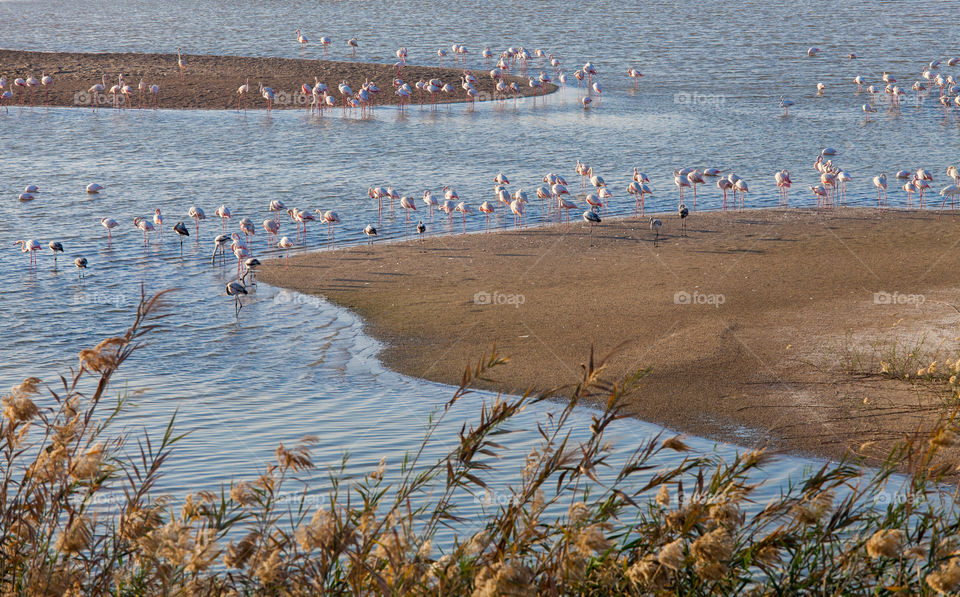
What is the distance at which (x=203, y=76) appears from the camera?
30.7 m

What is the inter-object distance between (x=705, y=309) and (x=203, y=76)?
2362cm

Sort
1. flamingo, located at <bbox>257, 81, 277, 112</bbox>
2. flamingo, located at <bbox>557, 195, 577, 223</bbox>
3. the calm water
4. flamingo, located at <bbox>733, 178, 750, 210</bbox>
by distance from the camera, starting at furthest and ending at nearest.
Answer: flamingo, located at <bbox>257, 81, 277, 112</bbox> < flamingo, located at <bbox>733, 178, 750, 210</bbox> < flamingo, located at <bbox>557, 195, 577, 223</bbox> < the calm water

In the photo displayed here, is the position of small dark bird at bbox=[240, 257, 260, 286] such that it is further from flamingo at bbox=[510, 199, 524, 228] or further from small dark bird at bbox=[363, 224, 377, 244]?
flamingo at bbox=[510, 199, 524, 228]

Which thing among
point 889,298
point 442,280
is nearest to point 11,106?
point 442,280

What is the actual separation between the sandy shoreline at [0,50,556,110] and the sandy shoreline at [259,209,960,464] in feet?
52.1

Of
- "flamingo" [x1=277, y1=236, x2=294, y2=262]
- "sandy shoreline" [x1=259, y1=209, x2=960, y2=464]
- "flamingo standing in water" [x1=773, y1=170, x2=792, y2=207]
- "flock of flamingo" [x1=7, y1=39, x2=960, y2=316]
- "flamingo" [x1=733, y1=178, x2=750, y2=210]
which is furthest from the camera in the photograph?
"flamingo standing in water" [x1=773, y1=170, x2=792, y2=207]

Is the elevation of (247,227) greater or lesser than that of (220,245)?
greater

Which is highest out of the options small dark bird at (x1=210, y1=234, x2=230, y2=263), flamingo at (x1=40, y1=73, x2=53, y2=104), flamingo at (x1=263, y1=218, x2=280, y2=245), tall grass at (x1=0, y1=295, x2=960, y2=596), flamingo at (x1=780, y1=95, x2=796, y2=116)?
flamingo at (x1=40, y1=73, x2=53, y2=104)

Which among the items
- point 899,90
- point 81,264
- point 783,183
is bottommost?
point 81,264

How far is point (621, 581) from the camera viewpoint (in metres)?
3.17

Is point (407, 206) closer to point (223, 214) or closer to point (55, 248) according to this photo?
point (223, 214)

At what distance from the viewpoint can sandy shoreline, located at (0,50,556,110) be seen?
1119 inches

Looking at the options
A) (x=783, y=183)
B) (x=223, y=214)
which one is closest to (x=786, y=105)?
(x=783, y=183)

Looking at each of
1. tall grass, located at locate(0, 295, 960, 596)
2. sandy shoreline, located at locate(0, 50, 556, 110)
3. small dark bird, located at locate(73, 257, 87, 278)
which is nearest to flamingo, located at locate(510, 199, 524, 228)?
small dark bird, located at locate(73, 257, 87, 278)
